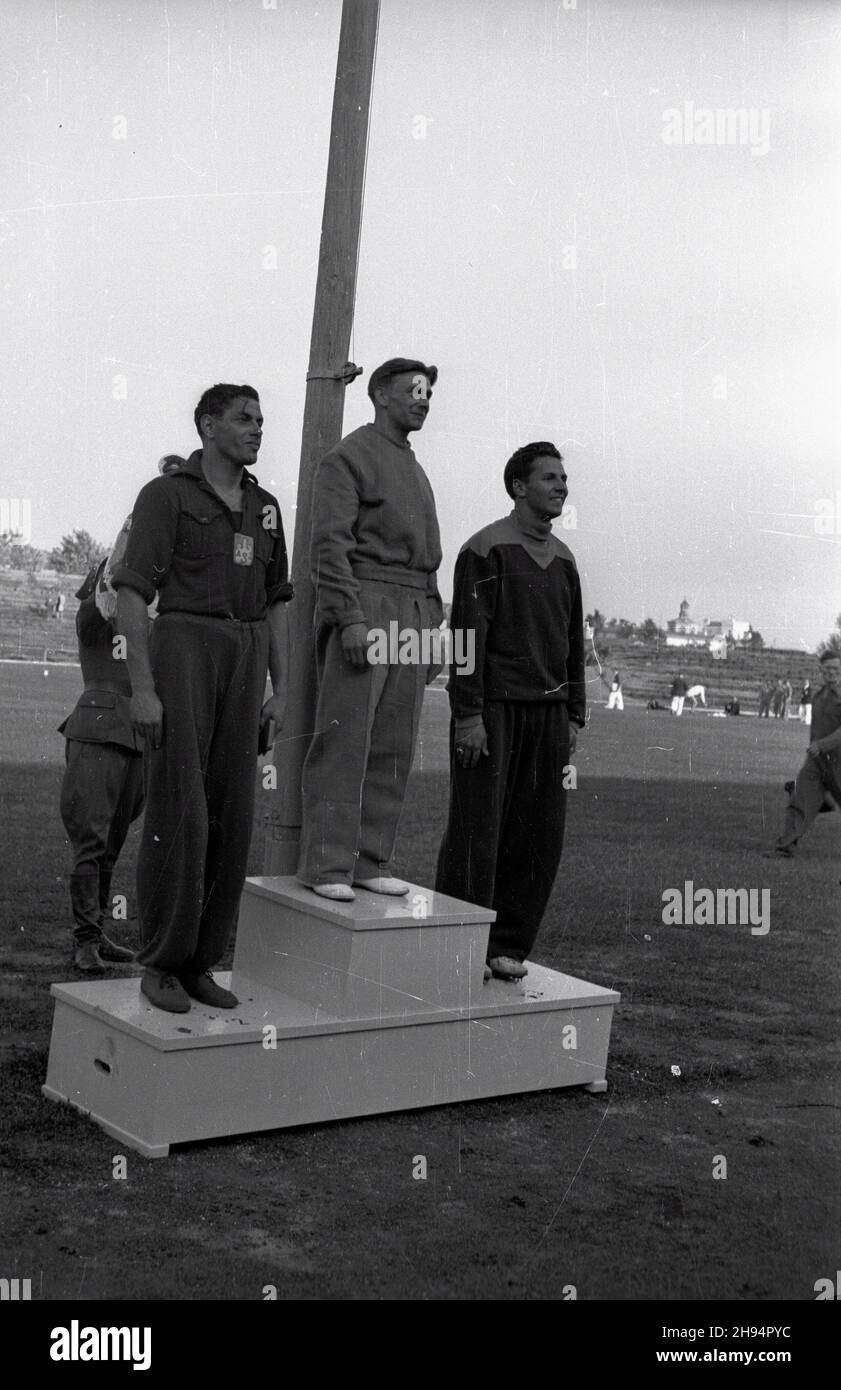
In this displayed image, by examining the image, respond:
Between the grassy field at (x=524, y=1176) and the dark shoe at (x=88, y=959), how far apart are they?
0.09 m

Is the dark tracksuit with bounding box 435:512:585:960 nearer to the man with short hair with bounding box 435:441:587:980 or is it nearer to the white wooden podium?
the man with short hair with bounding box 435:441:587:980

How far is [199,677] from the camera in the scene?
438 centimetres

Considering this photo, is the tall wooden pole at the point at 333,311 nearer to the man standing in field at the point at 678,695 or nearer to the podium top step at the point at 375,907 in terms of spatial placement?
the podium top step at the point at 375,907

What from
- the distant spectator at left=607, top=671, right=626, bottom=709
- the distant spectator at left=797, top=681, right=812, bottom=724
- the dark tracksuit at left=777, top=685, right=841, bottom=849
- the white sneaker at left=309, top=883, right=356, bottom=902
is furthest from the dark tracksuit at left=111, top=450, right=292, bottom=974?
the distant spectator at left=797, top=681, right=812, bottom=724

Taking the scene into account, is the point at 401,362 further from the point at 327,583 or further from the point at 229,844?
the point at 229,844

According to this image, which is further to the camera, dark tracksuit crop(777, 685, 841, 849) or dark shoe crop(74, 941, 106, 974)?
dark tracksuit crop(777, 685, 841, 849)

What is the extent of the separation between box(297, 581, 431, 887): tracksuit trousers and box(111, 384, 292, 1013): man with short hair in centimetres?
38

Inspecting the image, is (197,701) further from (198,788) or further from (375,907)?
(375,907)

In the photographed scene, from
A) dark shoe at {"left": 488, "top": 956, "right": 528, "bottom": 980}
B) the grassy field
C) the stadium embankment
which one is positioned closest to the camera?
the grassy field

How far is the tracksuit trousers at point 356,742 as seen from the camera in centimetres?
494

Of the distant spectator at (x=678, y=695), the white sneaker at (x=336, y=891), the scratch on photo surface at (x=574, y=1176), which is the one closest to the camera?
the scratch on photo surface at (x=574, y=1176)

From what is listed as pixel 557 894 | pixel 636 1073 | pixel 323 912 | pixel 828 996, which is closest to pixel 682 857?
pixel 557 894

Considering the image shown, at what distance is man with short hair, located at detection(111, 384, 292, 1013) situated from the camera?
14.3 feet

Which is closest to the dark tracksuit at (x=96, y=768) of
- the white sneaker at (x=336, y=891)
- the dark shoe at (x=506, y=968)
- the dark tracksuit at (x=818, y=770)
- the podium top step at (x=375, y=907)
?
the podium top step at (x=375, y=907)
